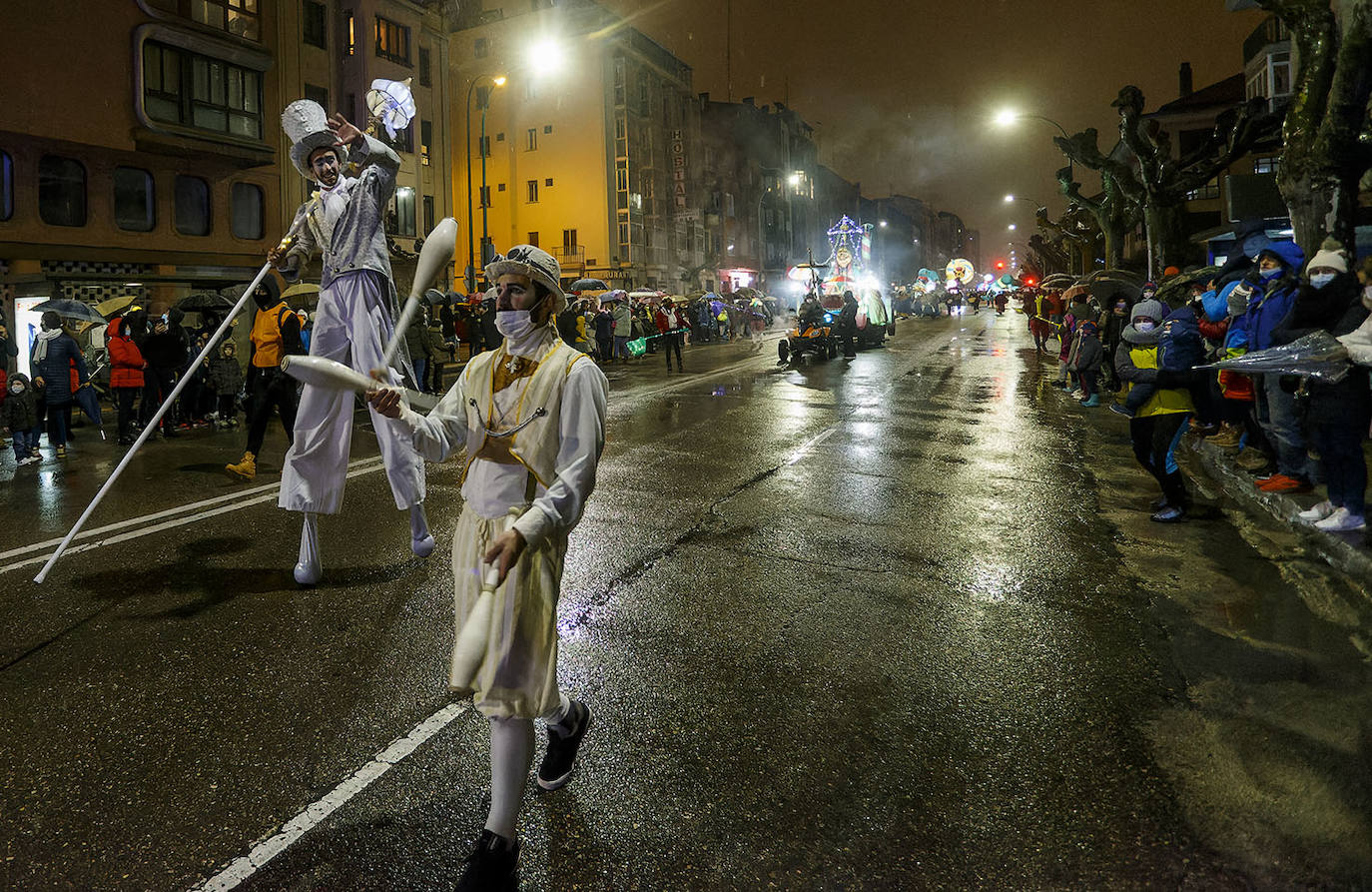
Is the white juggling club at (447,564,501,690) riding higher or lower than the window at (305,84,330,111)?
lower

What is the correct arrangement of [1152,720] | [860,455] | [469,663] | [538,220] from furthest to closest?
1. [538,220]
2. [860,455]
3. [1152,720]
4. [469,663]

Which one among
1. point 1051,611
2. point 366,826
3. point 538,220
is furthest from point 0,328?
point 538,220

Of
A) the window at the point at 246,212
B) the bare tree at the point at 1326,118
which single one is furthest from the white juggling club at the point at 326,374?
the window at the point at 246,212

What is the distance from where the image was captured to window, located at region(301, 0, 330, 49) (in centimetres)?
3338

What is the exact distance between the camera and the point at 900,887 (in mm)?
2498

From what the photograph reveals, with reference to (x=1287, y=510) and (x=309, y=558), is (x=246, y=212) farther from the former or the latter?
(x=1287, y=510)

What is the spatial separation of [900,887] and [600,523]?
4.37m

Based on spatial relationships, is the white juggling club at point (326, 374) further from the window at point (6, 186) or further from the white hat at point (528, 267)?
the window at point (6, 186)

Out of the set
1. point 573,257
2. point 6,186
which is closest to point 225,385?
point 6,186

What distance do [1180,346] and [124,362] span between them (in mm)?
11857

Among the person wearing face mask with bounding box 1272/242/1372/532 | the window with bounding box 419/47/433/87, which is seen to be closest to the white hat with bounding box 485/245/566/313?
the person wearing face mask with bounding box 1272/242/1372/532

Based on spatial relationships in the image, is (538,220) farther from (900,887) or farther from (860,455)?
(900,887)

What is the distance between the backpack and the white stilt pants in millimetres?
5616

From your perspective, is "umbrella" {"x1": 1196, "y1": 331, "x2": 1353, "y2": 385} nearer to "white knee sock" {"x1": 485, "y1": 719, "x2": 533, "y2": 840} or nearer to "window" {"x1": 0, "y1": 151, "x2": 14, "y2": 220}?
"white knee sock" {"x1": 485, "y1": 719, "x2": 533, "y2": 840}
